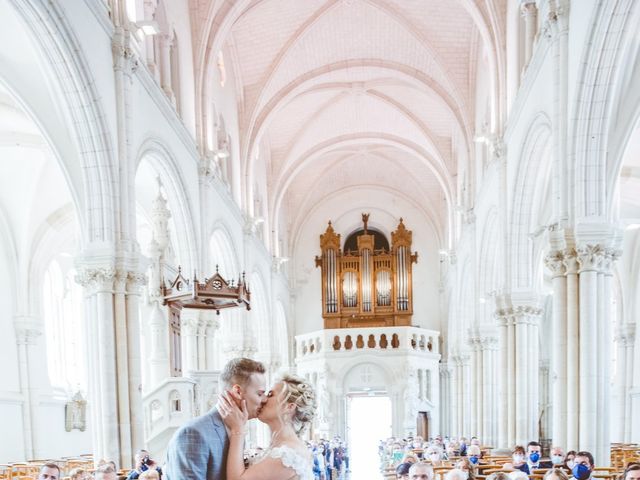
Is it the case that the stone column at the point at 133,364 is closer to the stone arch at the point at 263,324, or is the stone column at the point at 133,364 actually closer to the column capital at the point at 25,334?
the column capital at the point at 25,334

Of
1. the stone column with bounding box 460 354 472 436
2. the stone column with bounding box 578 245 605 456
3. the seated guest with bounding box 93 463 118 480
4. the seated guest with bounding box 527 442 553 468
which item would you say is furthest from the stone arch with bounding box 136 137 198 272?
the stone column with bounding box 460 354 472 436

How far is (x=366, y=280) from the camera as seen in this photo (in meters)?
34.0

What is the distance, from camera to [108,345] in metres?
10.9

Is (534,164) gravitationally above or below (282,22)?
below

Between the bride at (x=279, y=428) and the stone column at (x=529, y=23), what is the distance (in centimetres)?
1201

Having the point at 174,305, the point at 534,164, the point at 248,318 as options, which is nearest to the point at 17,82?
the point at 174,305

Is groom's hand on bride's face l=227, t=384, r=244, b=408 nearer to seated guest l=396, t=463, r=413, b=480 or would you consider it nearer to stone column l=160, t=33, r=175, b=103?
seated guest l=396, t=463, r=413, b=480

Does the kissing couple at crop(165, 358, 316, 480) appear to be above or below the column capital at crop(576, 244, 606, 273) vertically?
below

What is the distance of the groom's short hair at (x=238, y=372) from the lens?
279 cm

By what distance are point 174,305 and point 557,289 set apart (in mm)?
7693

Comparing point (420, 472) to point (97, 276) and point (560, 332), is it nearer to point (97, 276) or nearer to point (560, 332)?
point (560, 332)

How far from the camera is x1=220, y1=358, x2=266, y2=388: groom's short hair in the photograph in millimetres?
2791

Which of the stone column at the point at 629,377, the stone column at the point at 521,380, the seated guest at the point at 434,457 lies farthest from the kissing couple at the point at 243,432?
the stone column at the point at 629,377

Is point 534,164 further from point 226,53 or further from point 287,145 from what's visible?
point 287,145
